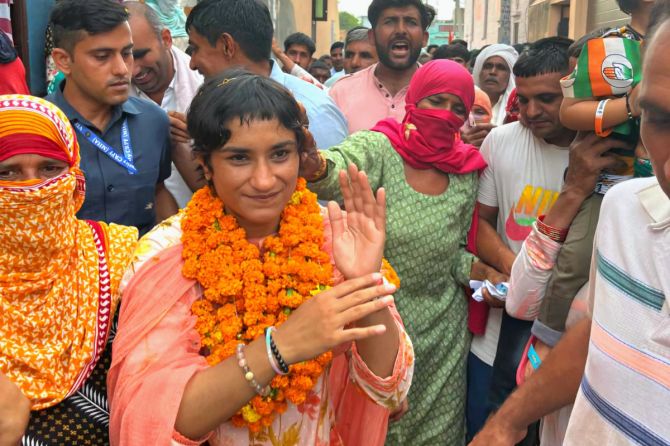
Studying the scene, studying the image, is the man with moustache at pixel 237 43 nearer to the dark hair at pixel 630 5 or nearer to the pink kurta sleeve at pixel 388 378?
the dark hair at pixel 630 5

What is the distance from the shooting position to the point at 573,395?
1.71 metres

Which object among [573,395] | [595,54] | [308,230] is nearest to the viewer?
[573,395]

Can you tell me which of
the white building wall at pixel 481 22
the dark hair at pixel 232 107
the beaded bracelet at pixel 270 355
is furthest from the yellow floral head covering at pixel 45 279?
the white building wall at pixel 481 22

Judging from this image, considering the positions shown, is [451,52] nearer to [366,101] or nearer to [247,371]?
[366,101]

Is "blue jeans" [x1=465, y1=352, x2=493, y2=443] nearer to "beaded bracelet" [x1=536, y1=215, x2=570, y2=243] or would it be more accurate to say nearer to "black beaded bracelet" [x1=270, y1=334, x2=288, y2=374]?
"beaded bracelet" [x1=536, y1=215, x2=570, y2=243]

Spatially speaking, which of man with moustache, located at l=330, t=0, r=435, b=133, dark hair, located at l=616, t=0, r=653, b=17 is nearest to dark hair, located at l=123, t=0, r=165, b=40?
man with moustache, located at l=330, t=0, r=435, b=133

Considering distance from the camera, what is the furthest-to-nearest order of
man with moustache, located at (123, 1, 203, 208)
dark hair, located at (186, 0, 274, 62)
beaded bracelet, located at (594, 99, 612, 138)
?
man with moustache, located at (123, 1, 203, 208) → dark hair, located at (186, 0, 274, 62) → beaded bracelet, located at (594, 99, 612, 138)

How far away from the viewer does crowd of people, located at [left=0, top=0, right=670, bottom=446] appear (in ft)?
4.59

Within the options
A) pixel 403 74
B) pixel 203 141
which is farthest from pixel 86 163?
pixel 403 74

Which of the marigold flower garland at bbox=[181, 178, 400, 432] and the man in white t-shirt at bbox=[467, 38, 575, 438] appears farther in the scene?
the man in white t-shirt at bbox=[467, 38, 575, 438]

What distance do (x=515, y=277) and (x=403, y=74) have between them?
7.33 ft

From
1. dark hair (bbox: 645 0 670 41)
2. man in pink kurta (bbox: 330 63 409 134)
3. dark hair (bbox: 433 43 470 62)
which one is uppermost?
dark hair (bbox: 645 0 670 41)

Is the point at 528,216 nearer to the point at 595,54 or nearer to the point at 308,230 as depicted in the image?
the point at 595,54

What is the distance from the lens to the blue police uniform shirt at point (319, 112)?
350 cm
